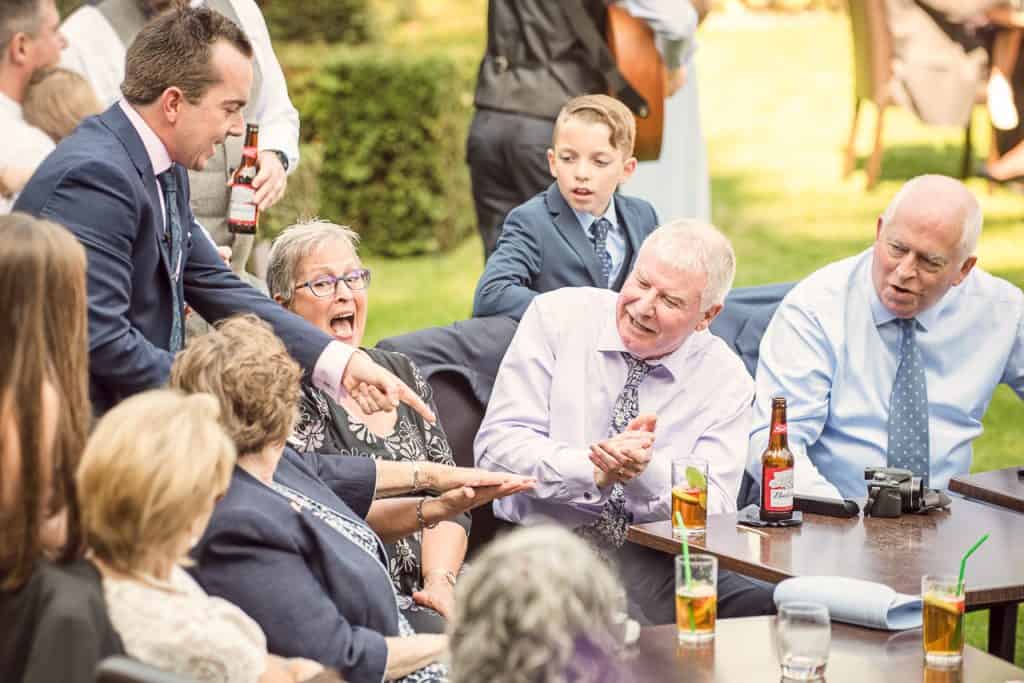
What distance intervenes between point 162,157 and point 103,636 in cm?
158

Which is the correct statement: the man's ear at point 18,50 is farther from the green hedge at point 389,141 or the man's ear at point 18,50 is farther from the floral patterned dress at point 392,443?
the green hedge at point 389,141

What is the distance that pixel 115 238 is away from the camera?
11.8 feet

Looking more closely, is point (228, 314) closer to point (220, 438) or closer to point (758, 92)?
point (220, 438)

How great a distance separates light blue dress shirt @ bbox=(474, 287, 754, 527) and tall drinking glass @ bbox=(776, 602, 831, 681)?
1288 mm

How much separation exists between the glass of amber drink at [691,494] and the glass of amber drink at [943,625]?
2.61 feet

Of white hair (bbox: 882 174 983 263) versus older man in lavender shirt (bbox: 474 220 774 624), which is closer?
older man in lavender shirt (bbox: 474 220 774 624)

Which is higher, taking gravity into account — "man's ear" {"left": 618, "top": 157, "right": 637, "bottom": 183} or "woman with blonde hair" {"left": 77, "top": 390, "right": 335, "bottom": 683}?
"woman with blonde hair" {"left": 77, "top": 390, "right": 335, "bottom": 683}

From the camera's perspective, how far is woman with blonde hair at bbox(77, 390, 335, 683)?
2.55 meters

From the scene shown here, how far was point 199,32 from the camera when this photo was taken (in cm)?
374

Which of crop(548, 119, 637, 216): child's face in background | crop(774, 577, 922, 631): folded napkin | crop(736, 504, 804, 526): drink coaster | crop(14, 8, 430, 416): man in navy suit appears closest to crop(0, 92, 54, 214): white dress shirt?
crop(548, 119, 637, 216): child's face in background

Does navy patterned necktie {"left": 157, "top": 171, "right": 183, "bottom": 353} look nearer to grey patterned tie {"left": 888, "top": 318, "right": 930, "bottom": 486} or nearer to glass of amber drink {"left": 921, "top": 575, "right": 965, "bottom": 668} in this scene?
glass of amber drink {"left": 921, "top": 575, "right": 965, "bottom": 668}

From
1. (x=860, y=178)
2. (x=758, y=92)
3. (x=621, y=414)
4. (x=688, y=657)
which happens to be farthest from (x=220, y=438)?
(x=758, y=92)

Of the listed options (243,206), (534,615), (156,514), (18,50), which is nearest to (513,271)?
(243,206)

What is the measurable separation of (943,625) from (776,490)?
83cm
